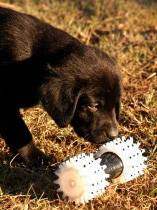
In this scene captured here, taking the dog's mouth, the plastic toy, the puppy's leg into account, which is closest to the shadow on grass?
the puppy's leg

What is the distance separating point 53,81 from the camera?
128 inches

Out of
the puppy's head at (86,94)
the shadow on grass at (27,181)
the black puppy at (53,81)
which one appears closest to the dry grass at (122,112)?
the shadow on grass at (27,181)

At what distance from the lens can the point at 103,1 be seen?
7.29 meters

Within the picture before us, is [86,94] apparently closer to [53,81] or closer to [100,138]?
[53,81]

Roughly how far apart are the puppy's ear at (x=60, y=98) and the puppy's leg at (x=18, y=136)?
40 centimetres

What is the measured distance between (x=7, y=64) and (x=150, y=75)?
2279mm

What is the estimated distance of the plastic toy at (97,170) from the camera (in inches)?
107

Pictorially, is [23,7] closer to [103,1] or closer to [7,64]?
[103,1]

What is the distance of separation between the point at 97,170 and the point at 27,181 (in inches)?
32.4

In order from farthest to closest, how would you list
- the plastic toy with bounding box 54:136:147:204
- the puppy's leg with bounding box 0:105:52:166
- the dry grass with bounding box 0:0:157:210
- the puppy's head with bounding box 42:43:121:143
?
the puppy's leg with bounding box 0:105:52:166
the puppy's head with bounding box 42:43:121:143
the dry grass with bounding box 0:0:157:210
the plastic toy with bounding box 54:136:147:204

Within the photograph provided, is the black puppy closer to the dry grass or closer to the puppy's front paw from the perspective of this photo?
the puppy's front paw

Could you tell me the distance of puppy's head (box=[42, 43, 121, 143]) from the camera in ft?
10.7

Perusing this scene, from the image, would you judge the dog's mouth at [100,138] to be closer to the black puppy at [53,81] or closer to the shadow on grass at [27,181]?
the black puppy at [53,81]

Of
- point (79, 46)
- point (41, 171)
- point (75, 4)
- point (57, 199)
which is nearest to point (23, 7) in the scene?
point (75, 4)
